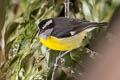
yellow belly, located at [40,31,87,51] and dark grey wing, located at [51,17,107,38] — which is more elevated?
dark grey wing, located at [51,17,107,38]

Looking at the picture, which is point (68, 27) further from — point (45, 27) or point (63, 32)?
point (45, 27)

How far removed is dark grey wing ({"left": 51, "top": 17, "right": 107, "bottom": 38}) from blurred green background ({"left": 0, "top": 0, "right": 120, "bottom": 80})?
124mm

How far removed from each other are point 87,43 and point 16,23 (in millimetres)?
817

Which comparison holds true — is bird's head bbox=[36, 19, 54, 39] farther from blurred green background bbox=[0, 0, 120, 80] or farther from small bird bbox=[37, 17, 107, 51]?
blurred green background bbox=[0, 0, 120, 80]

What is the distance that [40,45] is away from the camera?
5.93 feet

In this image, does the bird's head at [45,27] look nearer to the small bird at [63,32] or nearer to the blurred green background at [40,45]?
the small bird at [63,32]

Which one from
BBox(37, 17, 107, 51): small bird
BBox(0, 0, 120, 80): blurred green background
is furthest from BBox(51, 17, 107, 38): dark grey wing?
BBox(0, 0, 120, 80): blurred green background

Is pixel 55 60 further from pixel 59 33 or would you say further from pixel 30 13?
pixel 30 13

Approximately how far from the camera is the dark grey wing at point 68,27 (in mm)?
1678

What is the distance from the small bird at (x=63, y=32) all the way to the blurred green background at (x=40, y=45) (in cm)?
6

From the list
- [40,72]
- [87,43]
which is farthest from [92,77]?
[87,43]

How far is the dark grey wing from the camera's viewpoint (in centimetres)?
168

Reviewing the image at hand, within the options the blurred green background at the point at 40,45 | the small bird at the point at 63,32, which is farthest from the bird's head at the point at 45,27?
the blurred green background at the point at 40,45

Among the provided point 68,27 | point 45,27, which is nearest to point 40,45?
point 45,27
